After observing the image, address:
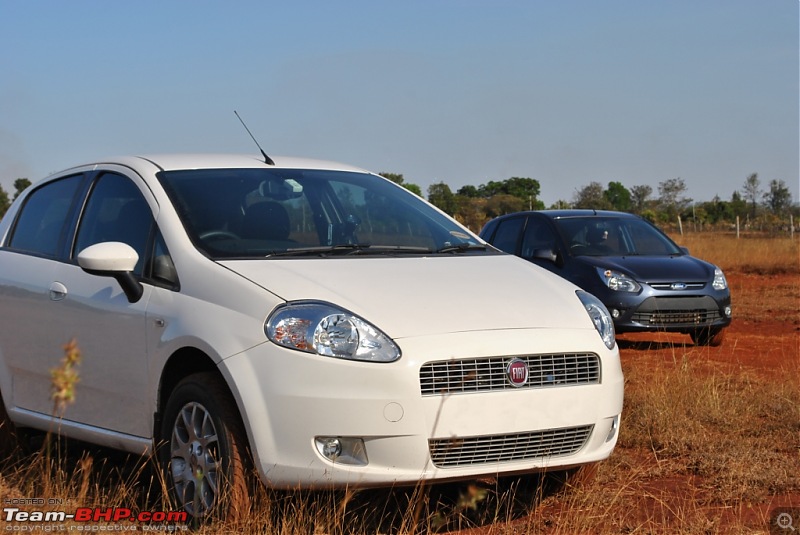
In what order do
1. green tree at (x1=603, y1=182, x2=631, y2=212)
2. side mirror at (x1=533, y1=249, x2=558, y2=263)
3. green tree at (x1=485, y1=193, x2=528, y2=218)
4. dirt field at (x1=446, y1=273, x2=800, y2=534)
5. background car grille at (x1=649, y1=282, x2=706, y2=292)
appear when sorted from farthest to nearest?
green tree at (x1=603, y1=182, x2=631, y2=212), green tree at (x1=485, y1=193, x2=528, y2=218), background car grille at (x1=649, y1=282, x2=706, y2=292), side mirror at (x1=533, y1=249, x2=558, y2=263), dirt field at (x1=446, y1=273, x2=800, y2=534)

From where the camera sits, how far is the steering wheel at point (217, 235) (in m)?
5.19

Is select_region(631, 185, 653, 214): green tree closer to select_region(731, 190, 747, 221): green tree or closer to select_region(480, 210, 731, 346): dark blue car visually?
select_region(731, 190, 747, 221): green tree

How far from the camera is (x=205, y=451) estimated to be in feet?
15.3

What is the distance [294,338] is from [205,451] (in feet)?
2.05

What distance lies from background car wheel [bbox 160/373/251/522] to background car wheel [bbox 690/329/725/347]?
8863 millimetres

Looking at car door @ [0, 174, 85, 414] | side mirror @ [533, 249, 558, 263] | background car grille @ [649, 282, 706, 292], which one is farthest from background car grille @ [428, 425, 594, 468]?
background car grille @ [649, 282, 706, 292]

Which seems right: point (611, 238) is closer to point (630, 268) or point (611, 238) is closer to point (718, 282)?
point (630, 268)

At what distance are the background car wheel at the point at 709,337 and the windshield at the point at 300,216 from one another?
7.20 metres

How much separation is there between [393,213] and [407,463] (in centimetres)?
187

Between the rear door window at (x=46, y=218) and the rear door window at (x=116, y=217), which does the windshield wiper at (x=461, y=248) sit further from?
the rear door window at (x=46, y=218)

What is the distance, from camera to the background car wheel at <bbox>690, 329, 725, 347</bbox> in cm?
1274

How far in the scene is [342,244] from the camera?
5.48 meters

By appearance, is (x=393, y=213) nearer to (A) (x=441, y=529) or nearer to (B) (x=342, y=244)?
(B) (x=342, y=244)

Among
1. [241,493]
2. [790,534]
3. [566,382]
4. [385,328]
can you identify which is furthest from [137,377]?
[790,534]
